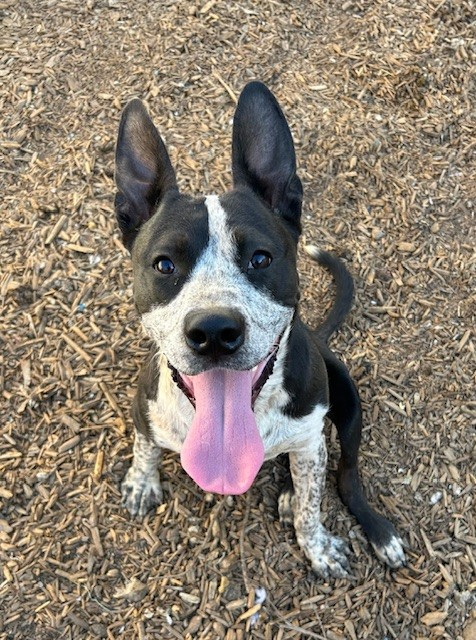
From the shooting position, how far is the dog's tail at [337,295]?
4.73 m

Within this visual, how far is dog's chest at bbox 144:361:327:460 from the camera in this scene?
3568 millimetres

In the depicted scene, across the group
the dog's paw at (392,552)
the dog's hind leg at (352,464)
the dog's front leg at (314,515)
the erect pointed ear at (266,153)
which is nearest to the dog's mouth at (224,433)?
the dog's front leg at (314,515)

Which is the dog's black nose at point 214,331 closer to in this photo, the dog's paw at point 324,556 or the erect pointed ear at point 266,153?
the erect pointed ear at point 266,153

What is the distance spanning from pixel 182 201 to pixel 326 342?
68.1 inches

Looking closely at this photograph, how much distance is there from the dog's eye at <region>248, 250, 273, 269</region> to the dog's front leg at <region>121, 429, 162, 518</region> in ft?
4.89

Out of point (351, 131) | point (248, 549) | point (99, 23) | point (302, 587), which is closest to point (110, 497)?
point (248, 549)

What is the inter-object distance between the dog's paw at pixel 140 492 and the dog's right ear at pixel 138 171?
1.51m

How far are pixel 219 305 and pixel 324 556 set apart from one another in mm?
2026

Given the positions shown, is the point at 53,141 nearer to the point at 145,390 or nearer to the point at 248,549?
the point at 145,390

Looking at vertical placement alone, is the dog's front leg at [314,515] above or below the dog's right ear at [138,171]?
below

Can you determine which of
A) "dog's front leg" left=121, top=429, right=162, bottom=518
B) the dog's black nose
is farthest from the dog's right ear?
"dog's front leg" left=121, top=429, right=162, bottom=518

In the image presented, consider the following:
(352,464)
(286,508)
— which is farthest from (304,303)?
(286,508)

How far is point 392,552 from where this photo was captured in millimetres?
4227

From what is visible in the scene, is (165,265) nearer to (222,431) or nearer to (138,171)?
(138,171)
